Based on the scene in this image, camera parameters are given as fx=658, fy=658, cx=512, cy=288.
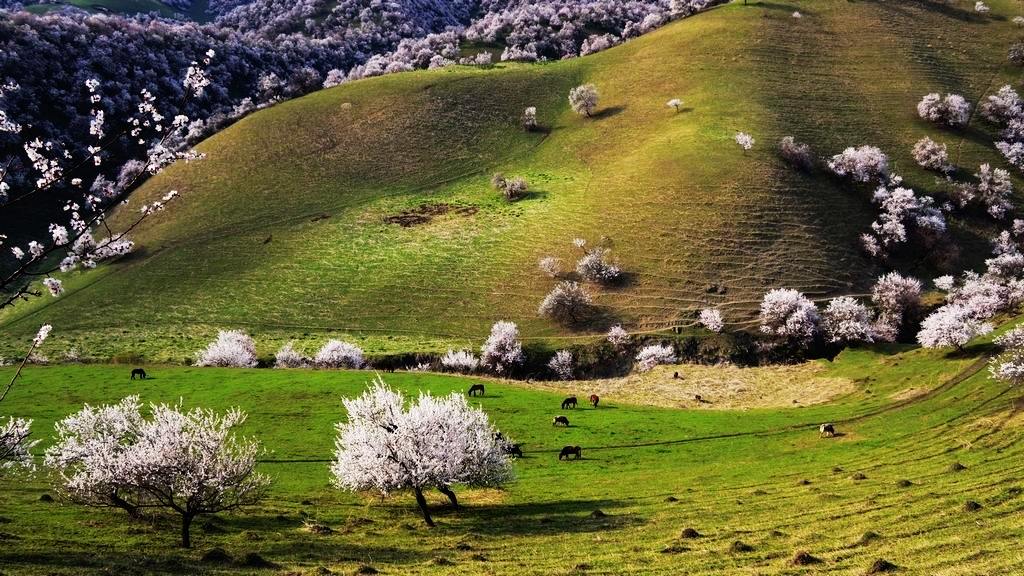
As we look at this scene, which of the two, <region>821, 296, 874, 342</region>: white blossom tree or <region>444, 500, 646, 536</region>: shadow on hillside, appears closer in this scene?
<region>444, 500, 646, 536</region>: shadow on hillside

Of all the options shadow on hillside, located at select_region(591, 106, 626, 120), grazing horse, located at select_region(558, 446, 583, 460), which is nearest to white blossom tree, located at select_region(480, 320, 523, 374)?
grazing horse, located at select_region(558, 446, 583, 460)

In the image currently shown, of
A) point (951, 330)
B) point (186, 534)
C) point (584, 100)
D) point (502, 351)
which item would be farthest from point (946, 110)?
point (186, 534)

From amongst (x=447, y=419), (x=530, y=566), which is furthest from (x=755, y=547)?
(x=447, y=419)

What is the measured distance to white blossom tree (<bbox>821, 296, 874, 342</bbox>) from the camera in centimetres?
7788

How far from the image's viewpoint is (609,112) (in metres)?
143

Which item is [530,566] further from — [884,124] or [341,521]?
[884,124]

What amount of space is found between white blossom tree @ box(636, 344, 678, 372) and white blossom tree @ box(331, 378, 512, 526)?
46.6 m

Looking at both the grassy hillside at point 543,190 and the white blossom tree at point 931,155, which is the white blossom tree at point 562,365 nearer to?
the grassy hillside at point 543,190

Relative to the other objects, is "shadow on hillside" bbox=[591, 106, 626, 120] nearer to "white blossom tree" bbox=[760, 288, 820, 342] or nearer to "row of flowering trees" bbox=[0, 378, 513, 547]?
"white blossom tree" bbox=[760, 288, 820, 342]

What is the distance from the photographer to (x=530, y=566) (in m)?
24.8

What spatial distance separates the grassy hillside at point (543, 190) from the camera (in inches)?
3506

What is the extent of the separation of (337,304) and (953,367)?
72.4 meters

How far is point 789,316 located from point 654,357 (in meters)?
17.5

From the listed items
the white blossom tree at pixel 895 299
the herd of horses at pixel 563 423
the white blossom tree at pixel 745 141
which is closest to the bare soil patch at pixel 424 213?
the white blossom tree at pixel 745 141
